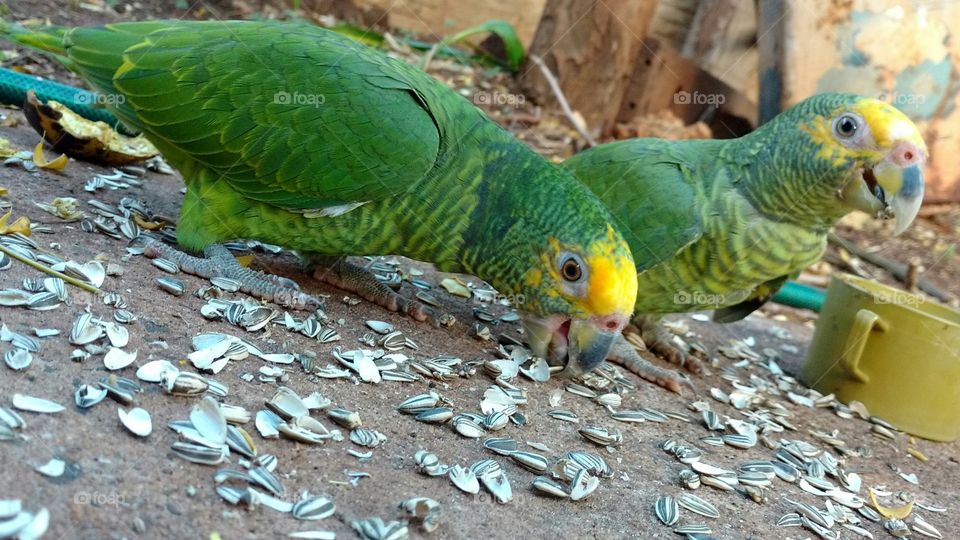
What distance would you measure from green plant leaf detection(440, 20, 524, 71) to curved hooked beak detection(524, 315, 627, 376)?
14.2 ft

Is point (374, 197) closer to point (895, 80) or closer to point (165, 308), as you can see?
point (165, 308)

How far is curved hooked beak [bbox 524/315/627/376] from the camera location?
3.24 metres

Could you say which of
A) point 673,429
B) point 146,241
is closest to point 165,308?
point 146,241

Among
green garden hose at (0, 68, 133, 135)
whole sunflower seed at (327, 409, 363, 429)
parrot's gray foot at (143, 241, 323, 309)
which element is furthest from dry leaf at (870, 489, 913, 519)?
green garden hose at (0, 68, 133, 135)

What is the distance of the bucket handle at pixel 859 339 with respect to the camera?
4109mm

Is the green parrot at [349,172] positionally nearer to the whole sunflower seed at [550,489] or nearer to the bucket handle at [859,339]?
the whole sunflower seed at [550,489]

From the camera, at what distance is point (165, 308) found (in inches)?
120

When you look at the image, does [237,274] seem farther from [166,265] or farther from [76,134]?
[76,134]

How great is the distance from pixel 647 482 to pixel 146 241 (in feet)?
7.43

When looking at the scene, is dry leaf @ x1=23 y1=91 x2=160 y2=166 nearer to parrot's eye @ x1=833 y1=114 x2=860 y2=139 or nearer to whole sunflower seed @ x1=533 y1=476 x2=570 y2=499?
whole sunflower seed @ x1=533 y1=476 x2=570 y2=499

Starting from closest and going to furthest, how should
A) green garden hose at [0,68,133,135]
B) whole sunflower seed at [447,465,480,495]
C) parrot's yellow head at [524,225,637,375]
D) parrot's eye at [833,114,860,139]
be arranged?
whole sunflower seed at [447,465,480,495] < parrot's yellow head at [524,225,637,375] < parrot's eye at [833,114,860,139] < green garden hose at [0,68,133,135]

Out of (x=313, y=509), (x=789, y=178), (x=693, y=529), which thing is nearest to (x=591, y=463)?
(x=693, y=529)

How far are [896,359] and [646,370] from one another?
1.28 metres

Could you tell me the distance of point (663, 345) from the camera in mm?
4492
